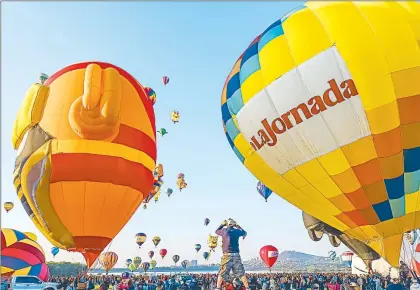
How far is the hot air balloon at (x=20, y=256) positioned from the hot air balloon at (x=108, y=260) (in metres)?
5.18

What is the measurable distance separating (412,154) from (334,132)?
5.58 feet

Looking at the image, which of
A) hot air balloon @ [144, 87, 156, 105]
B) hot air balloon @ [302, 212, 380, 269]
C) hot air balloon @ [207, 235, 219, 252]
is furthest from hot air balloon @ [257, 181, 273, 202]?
hot air balloon @ [207, 235, 219, 252]

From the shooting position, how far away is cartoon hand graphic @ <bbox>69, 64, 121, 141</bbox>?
9992 millimetres

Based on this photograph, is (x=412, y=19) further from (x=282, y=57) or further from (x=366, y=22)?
(x=282, y=57)

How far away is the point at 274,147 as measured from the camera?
1024cm

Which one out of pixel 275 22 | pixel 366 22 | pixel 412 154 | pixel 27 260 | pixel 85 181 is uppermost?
pixel 275 22

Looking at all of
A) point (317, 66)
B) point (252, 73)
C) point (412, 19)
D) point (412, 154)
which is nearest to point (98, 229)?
point (252, 73)

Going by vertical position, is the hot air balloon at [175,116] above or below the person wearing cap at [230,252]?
above

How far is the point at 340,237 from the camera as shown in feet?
43.9

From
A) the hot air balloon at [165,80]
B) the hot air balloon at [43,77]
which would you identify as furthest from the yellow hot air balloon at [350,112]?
the hot air balloon at [165,80]

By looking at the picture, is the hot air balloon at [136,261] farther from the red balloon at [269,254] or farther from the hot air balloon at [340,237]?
the hot air balloon at [340,237]

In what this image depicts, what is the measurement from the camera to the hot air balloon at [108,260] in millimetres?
25144

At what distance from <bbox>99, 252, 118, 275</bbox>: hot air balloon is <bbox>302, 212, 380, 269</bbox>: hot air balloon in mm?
15271

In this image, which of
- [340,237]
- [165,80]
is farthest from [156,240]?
[340,237]
